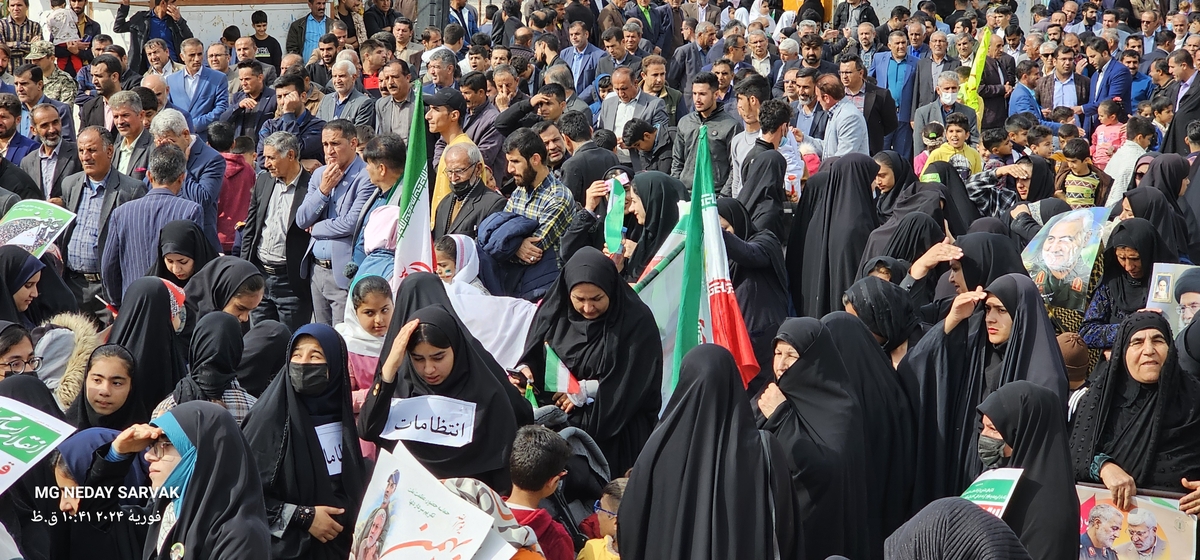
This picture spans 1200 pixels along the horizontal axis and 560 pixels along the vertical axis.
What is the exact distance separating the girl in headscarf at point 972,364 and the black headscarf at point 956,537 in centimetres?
250

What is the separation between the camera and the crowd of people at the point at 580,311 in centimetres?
438

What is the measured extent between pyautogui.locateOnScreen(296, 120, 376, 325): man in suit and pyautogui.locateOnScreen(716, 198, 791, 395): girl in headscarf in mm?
2172

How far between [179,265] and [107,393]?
1972mm

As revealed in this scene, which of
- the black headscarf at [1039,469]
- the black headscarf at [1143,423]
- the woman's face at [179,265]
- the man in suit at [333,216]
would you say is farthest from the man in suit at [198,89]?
the black headscarf at [1039,469]

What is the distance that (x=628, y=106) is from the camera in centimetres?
1089

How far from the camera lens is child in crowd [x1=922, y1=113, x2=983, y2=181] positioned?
9.77 metres

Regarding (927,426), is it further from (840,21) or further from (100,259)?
(840,21)

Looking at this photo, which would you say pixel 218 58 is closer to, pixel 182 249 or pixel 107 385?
pixel 182 249

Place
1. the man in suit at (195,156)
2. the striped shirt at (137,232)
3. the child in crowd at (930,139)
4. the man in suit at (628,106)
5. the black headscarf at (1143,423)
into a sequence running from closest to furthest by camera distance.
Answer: the black headscarf at (1143,423)
the striped shirt at (137,232)
the man in suit at (195,156)
the child in crowd at (930,139)
the man in suit at (628,106)

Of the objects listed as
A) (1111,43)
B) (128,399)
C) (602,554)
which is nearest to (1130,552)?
(602,554)

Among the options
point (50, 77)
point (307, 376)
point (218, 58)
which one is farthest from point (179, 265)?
point (218, 58)

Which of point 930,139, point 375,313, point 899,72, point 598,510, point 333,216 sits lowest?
point 598,510

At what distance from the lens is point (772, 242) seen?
24.0 feet

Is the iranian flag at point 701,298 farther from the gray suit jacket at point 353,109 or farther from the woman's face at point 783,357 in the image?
the gray suit jacket at point 353,109
